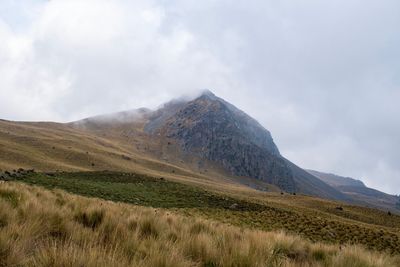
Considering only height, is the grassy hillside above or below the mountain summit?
below

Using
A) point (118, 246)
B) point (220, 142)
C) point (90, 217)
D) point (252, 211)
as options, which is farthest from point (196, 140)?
point (118, 246)

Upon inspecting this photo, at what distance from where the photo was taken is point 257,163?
16612 centimetres

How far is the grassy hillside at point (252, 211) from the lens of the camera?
846 inches

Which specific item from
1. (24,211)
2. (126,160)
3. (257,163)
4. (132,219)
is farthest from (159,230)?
(257,163)

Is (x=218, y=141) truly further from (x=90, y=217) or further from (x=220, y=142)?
(x=90, y=217)

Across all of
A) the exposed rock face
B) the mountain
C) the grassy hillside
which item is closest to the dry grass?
the grassy hillside

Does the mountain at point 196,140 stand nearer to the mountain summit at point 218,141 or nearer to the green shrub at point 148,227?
the mountain summit at point 218,141

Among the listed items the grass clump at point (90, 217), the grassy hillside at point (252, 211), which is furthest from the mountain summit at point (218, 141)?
the grass clump at point (90, 217)

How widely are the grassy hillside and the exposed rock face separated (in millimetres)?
111203

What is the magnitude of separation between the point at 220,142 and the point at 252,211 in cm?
13368

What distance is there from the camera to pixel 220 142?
534 ft

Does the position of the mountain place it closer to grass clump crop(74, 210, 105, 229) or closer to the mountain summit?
the mountain summit

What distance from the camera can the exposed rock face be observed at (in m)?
158

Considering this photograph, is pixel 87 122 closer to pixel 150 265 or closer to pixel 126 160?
pixel 126 160
